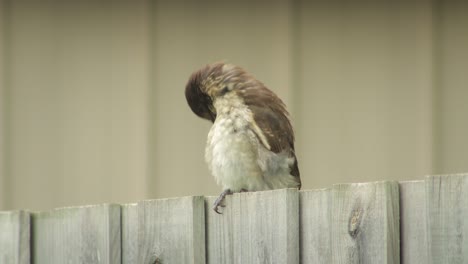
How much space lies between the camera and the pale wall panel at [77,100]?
5812 millimetres

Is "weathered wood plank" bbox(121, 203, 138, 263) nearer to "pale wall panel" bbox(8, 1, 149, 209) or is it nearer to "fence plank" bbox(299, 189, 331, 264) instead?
"fence plank" bbox(299, 189, 331, 264)

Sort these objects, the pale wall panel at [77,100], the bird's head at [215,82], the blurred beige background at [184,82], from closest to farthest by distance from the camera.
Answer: the bird's head at [215,82] < the blurred beige background at [184,82] < the pale wall panel at [77,100]

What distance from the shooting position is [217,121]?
467 cm

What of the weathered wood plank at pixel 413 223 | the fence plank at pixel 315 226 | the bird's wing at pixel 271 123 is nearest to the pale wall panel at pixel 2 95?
the bird's wing at pixel 271 123

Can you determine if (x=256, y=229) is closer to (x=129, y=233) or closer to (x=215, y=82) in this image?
(x=129, y=233)

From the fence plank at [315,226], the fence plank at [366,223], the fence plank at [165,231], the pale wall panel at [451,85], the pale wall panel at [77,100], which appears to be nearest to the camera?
the fence plank at [366,223]

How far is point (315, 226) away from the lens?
2.98 m

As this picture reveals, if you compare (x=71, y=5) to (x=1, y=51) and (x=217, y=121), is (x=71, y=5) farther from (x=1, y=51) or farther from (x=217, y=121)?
(x=217, y=121)

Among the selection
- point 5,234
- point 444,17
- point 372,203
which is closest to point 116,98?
point 444,17

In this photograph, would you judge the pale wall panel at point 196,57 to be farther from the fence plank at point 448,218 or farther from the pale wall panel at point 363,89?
the fence plank at point 448,218

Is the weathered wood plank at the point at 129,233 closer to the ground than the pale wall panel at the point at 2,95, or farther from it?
closer to the ground

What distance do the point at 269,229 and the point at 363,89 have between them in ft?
9.07

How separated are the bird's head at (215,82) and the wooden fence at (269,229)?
57.1 inches

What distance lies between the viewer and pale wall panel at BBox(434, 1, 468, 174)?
220 inches
